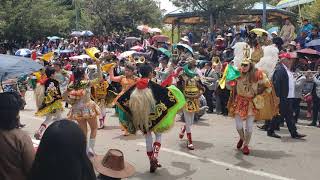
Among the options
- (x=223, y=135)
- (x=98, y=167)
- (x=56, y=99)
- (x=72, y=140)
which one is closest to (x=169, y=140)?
(x=223, y=135)

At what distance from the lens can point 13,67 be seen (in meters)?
6.16

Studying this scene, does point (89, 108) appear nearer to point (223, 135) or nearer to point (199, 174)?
point (199, 174)

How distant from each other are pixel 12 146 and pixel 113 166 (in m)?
0.87

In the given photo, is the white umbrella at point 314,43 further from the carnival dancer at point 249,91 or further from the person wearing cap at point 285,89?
the carnival dancer at point 249,91

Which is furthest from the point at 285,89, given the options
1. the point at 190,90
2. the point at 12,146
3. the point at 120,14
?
the point at 120,14

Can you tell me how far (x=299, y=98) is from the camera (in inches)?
502

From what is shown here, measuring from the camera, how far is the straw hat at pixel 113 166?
4.26 meters

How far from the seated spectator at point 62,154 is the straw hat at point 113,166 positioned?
0.85 m

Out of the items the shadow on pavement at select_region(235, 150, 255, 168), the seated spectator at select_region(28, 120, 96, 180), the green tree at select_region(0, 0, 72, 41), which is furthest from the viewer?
the green tree at select_region(0, 0, 72, 41)

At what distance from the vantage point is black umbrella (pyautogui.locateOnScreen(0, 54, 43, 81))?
241 inches

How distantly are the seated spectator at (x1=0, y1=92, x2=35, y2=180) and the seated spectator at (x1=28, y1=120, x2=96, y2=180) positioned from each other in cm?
61

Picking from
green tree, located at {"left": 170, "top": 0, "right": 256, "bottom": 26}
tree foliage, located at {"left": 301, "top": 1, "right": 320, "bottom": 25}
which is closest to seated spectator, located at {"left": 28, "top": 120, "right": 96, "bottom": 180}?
green tree, located at {"left": 170, "top": 0, "right": 256, "bottom": 26}

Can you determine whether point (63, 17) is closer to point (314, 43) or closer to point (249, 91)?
point (314, 43)

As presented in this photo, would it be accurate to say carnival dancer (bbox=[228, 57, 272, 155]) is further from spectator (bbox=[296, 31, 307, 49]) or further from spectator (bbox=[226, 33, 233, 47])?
spectator (bbox=[226, 33, 233, 47])
